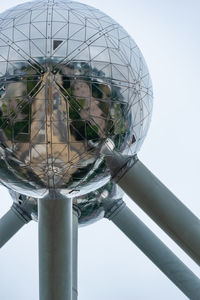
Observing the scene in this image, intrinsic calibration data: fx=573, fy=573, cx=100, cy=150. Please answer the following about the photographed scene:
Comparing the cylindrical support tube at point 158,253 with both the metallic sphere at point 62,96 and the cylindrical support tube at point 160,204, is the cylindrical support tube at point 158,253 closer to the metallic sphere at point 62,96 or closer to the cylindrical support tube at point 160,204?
the cylindrical support tube at point 160,204

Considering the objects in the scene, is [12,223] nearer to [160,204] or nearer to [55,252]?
[55,252]

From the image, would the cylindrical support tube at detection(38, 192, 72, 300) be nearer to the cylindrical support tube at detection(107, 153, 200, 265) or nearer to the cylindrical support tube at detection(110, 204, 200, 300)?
the cylindrical support tube at detection(107, 153, 200, 265)

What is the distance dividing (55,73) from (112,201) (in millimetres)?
3625

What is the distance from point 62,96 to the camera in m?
5.44

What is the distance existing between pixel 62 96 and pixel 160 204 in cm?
167

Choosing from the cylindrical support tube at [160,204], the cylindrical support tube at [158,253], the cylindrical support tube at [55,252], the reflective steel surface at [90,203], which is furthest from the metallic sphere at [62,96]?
the cylindrical support tube at [158,253]

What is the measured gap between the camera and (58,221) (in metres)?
7.04

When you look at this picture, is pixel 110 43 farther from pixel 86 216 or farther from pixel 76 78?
pixel 86 216

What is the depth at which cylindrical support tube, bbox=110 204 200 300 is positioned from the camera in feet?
26.0

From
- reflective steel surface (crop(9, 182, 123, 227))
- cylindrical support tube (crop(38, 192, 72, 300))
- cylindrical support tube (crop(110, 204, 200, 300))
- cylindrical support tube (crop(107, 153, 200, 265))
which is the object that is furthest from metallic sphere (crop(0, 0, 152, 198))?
cylindrical support tube (crop(110, 204, 200, 300))

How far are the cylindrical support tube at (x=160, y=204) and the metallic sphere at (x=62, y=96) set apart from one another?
30cm

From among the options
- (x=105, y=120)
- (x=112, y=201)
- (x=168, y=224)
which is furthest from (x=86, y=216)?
(x=105, y=120)

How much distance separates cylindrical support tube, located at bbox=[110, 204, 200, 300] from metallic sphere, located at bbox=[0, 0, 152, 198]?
257 centimetres

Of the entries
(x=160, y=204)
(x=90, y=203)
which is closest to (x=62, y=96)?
(x=160, y=204)
